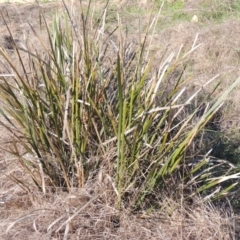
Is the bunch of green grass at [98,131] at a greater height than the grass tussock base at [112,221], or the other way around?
the bunch of green grass at [98,131]

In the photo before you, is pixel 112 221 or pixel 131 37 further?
pixel 131 37

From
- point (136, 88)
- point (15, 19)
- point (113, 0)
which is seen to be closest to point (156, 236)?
point (136, 88)

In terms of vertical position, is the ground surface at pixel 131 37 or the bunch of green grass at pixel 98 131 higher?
the bunch of green grass at pixel 98 131

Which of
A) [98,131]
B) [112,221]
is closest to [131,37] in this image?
[98,131]

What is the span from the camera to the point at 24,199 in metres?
2.81

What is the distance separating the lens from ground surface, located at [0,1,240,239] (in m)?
2.58

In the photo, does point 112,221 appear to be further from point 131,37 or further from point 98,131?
point 131,37

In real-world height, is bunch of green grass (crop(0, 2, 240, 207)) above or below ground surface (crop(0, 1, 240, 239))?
above

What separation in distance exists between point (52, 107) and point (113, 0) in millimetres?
4979

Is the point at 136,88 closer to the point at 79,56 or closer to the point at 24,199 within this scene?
the point at 79,56

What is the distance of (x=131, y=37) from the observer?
5.93 m

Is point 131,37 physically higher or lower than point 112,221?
lower

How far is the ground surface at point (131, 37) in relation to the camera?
2580 millimetres

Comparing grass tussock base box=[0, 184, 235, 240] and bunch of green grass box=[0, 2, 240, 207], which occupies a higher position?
bunch of green grass box=[0, 2, 240, 207]
